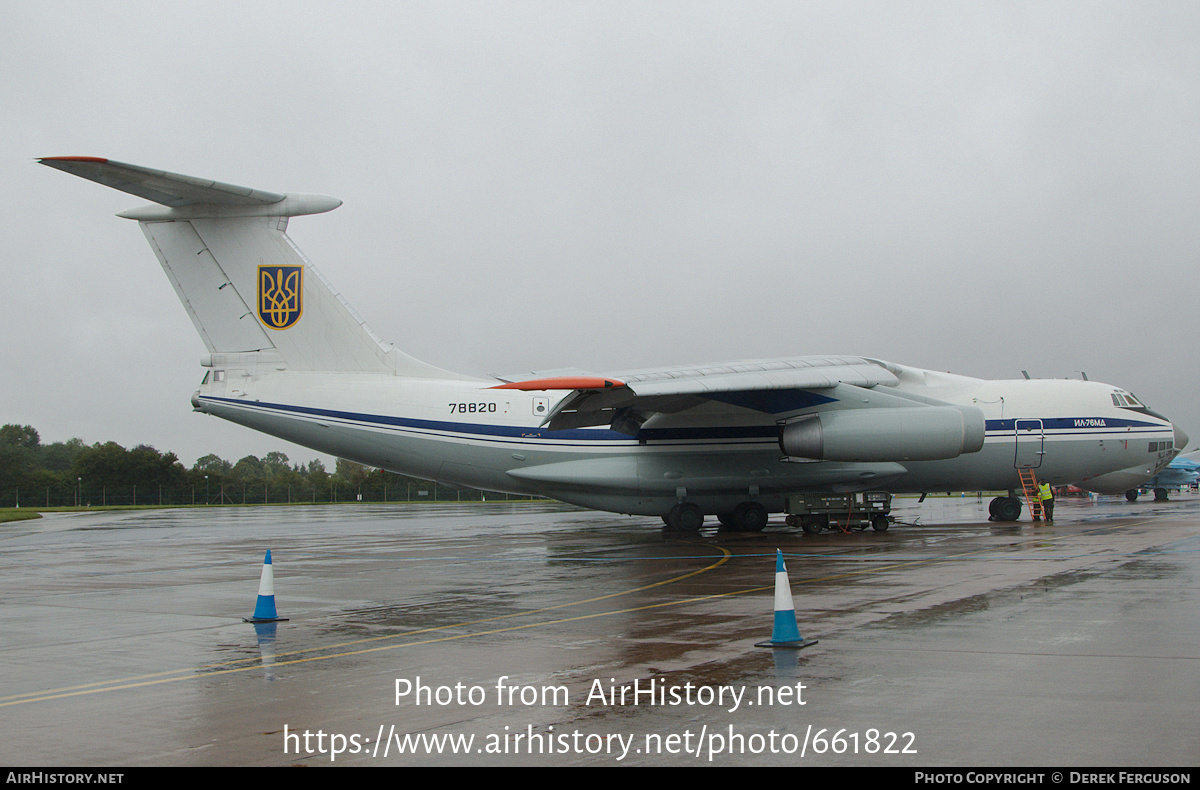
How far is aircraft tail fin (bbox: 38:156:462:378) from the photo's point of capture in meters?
18.8

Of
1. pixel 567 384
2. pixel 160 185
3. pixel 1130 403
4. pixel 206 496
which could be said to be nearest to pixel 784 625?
pixel 567 384

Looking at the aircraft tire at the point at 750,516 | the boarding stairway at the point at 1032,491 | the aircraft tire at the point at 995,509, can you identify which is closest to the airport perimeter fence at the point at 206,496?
the aircraft tire at the point at 750,516

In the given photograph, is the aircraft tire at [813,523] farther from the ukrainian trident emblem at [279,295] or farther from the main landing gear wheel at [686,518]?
the ukrainian trident emblem at [279,295]

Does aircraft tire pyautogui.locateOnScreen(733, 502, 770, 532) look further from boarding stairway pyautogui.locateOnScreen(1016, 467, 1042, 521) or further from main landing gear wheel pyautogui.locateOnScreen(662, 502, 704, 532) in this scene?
boarding stairway pyautogui.locateOnScreen(1016, 467, 1042, 521)

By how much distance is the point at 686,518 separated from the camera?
62.4 feet

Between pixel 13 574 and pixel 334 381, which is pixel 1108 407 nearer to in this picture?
pixel 334 381

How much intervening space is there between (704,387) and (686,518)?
4.08 m

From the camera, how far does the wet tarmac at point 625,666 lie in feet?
14.1

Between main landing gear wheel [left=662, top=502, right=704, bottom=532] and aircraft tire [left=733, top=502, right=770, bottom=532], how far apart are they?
3.29 ft

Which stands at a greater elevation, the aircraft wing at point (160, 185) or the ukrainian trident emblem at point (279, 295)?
the aircraft wing at point (160, 185)

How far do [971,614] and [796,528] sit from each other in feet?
46.0

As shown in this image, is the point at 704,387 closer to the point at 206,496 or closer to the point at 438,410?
the point at 438,410

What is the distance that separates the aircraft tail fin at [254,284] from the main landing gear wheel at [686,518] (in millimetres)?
7500
